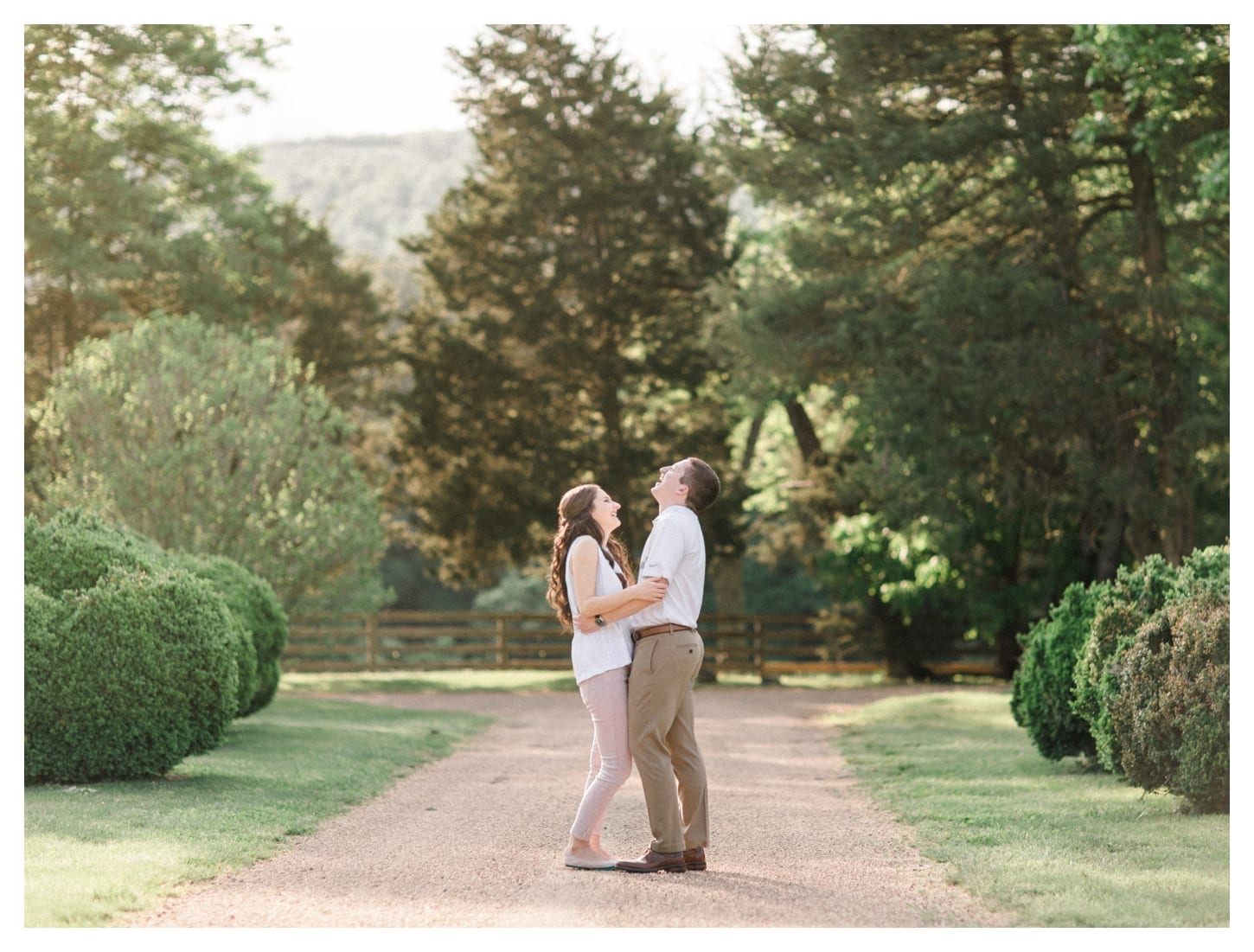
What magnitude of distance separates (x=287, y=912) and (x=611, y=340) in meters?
21.3

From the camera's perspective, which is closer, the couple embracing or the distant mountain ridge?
the couple embracing

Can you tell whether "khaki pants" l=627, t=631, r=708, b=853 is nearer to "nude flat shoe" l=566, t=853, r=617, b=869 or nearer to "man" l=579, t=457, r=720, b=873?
"man" l=579, t=457, r=720, b=873

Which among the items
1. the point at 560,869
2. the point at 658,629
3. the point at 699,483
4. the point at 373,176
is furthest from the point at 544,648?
the point at 373,176

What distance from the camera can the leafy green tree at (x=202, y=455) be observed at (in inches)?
796

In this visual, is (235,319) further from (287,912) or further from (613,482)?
(287,912)

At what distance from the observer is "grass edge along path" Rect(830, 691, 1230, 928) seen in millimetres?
6078

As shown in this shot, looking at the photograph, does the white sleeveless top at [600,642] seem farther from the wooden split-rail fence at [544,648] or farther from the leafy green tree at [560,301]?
the wooden split-rail fence at [544,648]

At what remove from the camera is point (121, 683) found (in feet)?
31.9

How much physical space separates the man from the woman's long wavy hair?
0.28 metres

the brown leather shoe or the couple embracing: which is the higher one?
the couple embracing

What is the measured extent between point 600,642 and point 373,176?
13935 cm

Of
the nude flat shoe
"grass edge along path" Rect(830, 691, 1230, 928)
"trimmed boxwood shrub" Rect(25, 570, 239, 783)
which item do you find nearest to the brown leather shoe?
the nude flat shoe

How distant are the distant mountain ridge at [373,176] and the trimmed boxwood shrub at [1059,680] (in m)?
112

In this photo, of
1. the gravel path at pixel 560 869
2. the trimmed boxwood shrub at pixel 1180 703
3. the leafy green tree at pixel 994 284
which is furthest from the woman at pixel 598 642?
the leafy green tree at pixel 994 284
